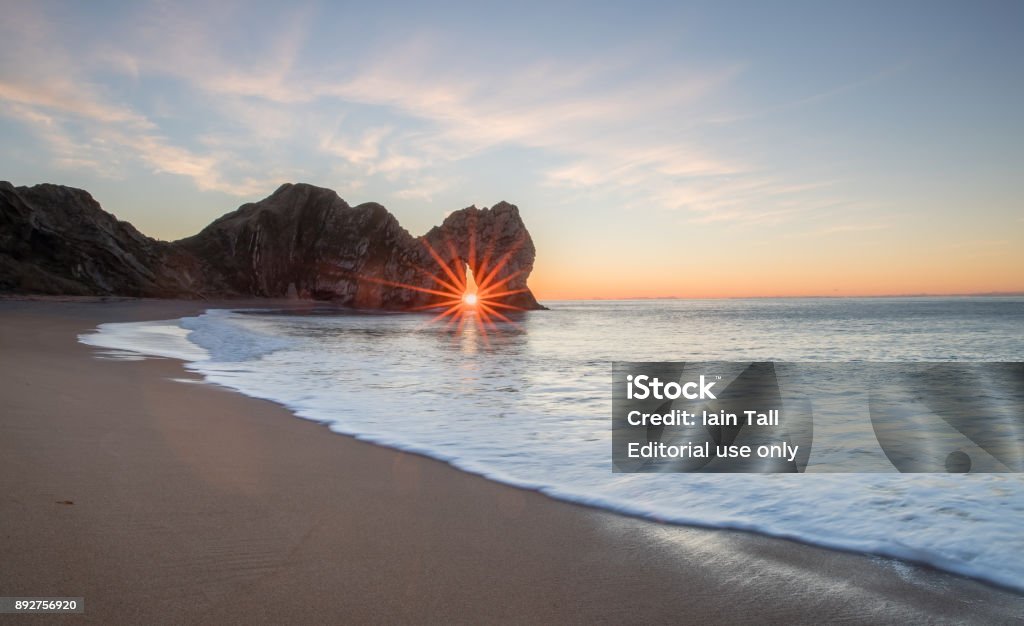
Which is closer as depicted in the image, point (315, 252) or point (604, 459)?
point (604, 459)

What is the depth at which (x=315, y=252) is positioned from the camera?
10769cm

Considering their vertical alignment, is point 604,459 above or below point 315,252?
below

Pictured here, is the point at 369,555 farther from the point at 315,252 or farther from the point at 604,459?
the point at 315,252

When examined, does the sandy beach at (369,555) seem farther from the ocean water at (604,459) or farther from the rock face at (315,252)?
the rock face at (315,252)

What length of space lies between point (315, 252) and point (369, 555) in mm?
111685

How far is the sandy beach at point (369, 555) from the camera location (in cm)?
234

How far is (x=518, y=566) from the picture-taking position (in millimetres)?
2781

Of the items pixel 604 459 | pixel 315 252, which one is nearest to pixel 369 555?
pixel 604 459

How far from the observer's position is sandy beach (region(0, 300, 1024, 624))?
2340 mm

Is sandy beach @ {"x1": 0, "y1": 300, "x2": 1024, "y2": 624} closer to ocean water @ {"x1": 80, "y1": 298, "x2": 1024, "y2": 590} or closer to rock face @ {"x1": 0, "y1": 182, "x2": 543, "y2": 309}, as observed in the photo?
ocean water @ {"x1": 80, "y1": 298, "x2": 1024, "y2": 590}

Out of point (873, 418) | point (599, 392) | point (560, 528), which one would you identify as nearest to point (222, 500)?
point (560, 528)

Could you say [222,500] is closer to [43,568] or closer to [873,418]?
[43,568]

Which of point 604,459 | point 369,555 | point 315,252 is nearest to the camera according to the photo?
point 369,555

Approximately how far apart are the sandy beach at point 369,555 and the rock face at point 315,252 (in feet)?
242
